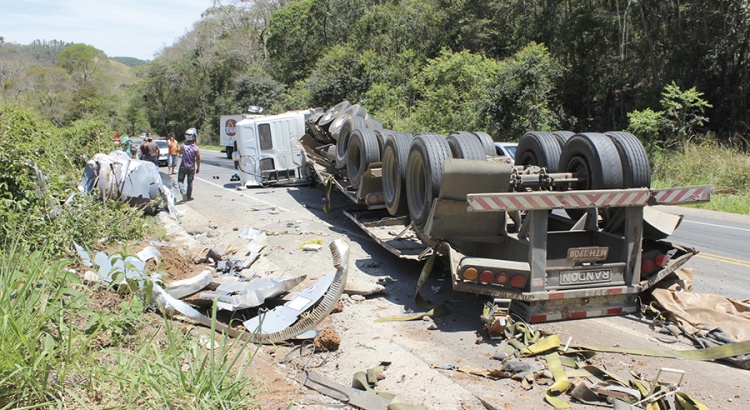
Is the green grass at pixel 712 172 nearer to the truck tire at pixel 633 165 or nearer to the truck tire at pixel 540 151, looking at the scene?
the truck tire at pixel 540 151

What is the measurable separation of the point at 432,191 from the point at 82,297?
144 inches

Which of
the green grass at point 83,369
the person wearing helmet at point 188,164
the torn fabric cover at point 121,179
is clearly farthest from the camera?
the person wearing helmet at point 188,164

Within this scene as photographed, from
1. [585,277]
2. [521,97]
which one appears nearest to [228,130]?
[521,97]

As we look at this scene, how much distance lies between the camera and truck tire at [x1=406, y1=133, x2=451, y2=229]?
6.46 meters

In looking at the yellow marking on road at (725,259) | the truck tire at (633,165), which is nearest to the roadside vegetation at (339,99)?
the truck tire at (633,165)

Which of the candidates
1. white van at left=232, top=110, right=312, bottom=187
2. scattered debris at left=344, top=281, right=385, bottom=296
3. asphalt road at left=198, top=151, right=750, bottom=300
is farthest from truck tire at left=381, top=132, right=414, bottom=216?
white van at left=232, top=110, right=312, bottom=187

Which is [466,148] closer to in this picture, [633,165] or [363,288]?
[633,165]

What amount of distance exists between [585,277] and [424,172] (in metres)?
2.13

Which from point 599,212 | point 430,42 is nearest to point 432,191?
point 599,212

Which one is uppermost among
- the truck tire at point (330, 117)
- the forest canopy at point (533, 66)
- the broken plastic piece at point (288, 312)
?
the forest canopy at point (533, 66)

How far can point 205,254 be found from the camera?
8.87 meters

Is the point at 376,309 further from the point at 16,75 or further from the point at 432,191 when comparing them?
the point at 16,75

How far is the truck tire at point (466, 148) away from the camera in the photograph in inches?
264

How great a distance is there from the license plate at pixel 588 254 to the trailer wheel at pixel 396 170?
258 centimetres
